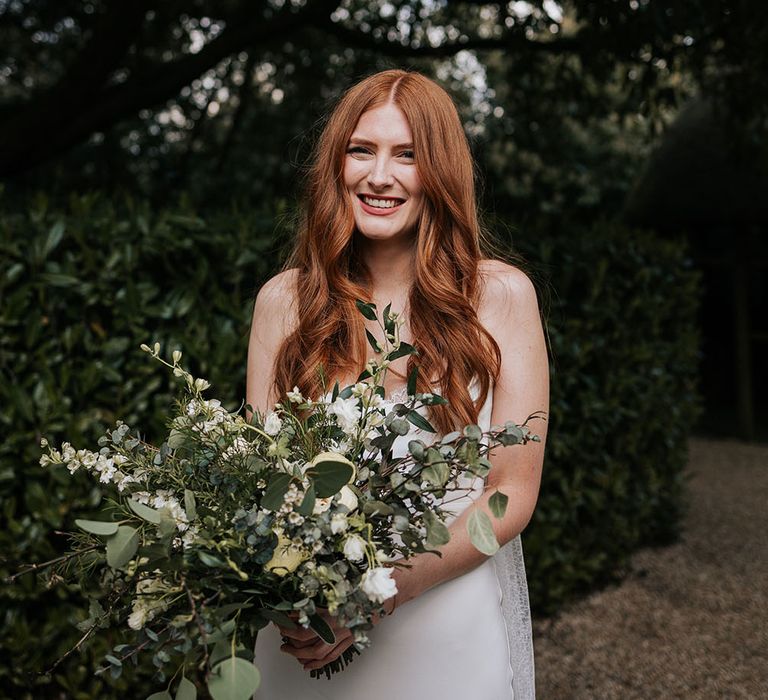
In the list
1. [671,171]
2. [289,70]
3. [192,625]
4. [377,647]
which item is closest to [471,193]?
[377,647]

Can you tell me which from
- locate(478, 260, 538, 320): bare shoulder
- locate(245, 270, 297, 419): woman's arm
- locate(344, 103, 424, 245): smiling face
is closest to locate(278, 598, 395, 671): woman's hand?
locate(245, 270, 297, 419): woman's arm

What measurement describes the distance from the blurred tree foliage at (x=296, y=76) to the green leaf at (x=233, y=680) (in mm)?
1888

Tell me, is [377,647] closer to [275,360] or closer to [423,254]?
[275,360]

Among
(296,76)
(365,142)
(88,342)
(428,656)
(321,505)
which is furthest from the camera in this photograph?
(296,76)

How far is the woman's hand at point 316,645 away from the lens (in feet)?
4.99

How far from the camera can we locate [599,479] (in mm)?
4879

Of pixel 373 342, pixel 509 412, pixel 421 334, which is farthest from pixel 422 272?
pixel 373 342

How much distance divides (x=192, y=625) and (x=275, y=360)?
0.93m

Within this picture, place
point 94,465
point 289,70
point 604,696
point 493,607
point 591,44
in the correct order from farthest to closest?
Result: point 289,70 → point 591,44 → point 604,696 → point 493,607 → point 94,465

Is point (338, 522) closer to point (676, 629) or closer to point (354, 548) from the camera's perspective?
point (354, 548)

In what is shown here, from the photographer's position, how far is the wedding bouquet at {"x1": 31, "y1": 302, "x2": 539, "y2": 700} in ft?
4.21

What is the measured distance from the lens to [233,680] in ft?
3.97

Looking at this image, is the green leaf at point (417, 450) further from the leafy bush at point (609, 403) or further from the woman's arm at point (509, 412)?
the leafy bush at point (609, 403)

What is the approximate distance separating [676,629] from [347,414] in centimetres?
390
